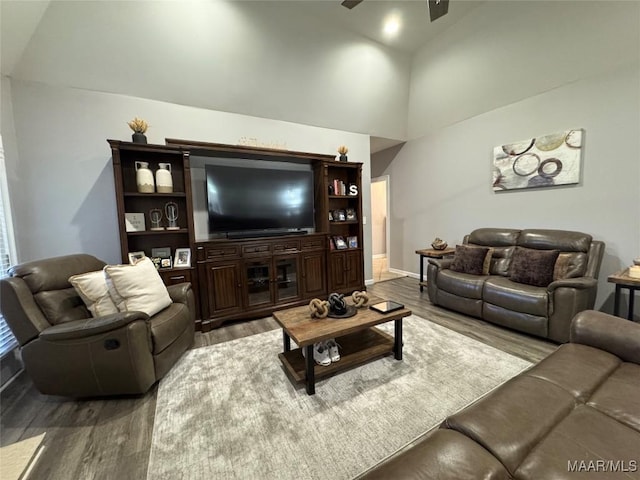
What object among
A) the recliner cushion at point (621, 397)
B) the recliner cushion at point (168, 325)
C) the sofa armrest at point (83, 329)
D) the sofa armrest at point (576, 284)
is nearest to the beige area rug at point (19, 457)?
the sofa armrest at point (83, 329)

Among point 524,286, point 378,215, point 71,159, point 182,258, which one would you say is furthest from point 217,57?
point 378,215

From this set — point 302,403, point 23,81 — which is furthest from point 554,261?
point 23,81

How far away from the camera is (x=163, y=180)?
2859mm

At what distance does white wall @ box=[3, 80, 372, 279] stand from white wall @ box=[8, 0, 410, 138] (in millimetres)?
154

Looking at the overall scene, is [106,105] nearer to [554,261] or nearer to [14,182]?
[14,182]

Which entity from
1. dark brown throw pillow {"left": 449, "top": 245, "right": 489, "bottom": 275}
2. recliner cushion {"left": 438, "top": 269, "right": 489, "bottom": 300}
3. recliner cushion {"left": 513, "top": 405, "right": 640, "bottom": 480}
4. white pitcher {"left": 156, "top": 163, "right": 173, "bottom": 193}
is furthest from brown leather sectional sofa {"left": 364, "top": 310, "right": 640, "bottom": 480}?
white pitcher {"left": 156, "top": 163, "right": 173, "bottom": 193}

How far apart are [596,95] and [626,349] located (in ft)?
9.96

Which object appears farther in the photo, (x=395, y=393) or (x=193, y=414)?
(x=395, y=393)

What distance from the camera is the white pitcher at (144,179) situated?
2.77 meters

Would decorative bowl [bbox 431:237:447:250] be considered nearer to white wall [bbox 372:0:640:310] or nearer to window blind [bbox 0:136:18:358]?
white wall [bbox 372:0:640:310]

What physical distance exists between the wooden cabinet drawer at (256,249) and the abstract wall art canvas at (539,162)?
3.42 meters

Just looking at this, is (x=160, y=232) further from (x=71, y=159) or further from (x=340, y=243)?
(x=340, y=243)

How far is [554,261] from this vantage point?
2799 millimetres

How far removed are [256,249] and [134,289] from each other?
1.40 meters
